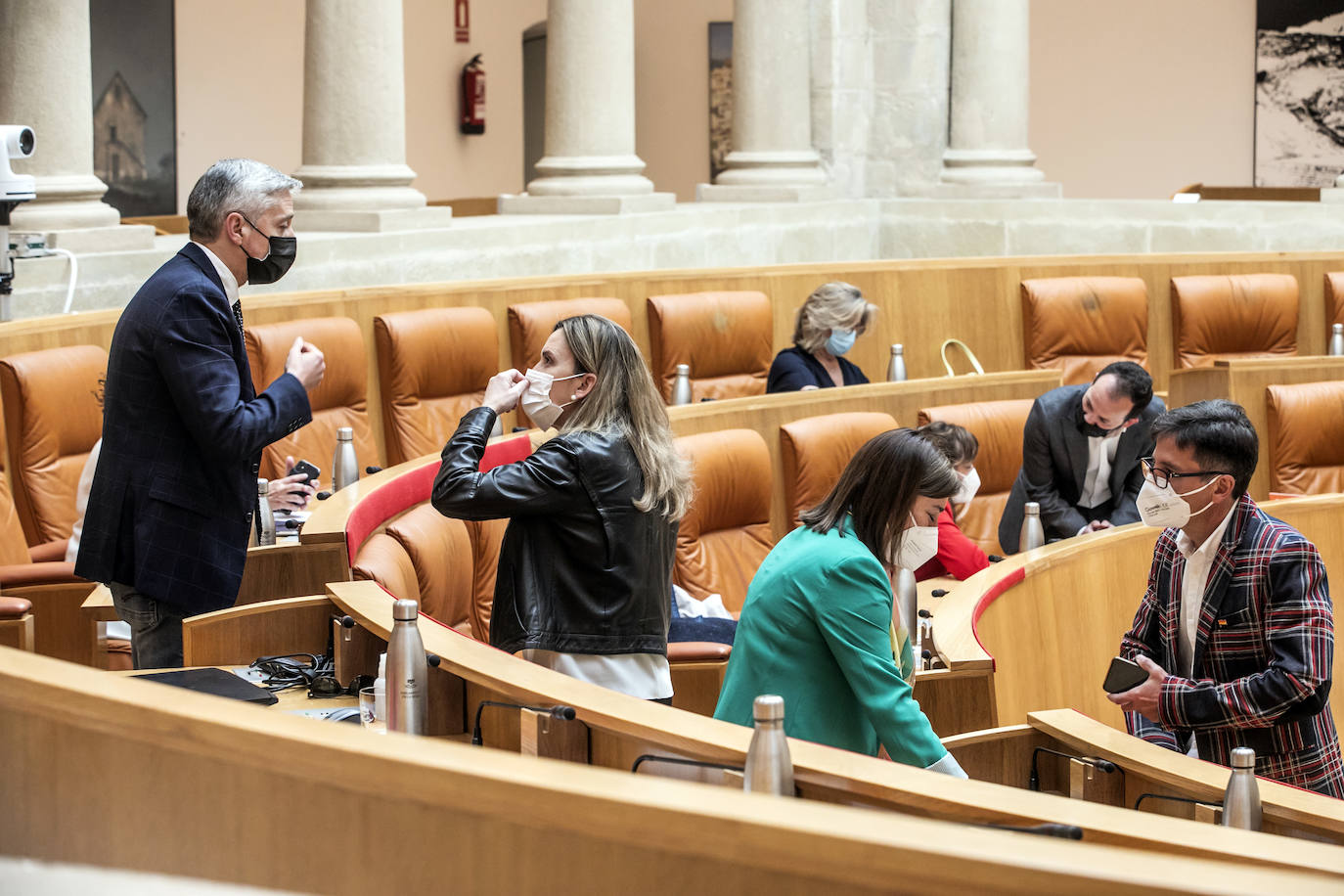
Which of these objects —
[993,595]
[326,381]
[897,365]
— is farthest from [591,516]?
[897,365]

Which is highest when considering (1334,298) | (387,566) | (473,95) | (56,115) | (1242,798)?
(473,95)

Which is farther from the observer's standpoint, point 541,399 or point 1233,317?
point 1233,317

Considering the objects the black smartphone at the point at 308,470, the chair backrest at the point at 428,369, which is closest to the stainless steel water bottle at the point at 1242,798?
the black smartphone at the point at 308,470

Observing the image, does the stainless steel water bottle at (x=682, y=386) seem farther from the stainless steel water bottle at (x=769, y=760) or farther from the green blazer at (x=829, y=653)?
the stainless steel water bottle at (x=769, y=760)

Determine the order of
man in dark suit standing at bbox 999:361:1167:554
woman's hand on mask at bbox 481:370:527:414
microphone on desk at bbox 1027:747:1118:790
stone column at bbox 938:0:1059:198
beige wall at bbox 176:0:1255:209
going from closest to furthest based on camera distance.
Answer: microphone on desk at bbox 1027:747:1118:790, woman's hand on mask at bbox 481:370:527:414, man in dark suit standing at bbox 999:361:1167:554, stone column at bbox 938:0:1059:198, beige wall at bbox 176:0:1255:209

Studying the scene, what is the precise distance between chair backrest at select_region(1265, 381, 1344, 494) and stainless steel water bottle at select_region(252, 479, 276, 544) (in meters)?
4.26

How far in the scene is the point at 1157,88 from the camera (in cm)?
1355

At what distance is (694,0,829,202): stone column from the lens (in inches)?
385

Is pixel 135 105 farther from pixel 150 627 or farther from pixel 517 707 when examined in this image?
pixel 517 707

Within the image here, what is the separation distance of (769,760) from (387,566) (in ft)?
5.59

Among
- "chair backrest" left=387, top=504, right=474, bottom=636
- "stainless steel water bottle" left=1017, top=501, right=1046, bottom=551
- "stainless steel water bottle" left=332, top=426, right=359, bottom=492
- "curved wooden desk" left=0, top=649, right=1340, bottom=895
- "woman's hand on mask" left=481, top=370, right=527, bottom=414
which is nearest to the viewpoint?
"curved wooden desk" left=0, top=649, right=1340, bottom=895

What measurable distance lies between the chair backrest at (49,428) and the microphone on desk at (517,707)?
2708 mm

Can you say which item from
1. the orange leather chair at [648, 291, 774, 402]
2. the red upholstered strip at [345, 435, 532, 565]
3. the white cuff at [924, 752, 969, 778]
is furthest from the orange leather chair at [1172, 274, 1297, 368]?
the white cuff at [924, 752, 969, 778]

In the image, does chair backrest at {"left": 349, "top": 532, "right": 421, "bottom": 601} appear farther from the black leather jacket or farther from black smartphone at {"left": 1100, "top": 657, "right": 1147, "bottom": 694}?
black smartphone at {"left": 1100, "top": 657, "right": 1147, "bottom": 694}
